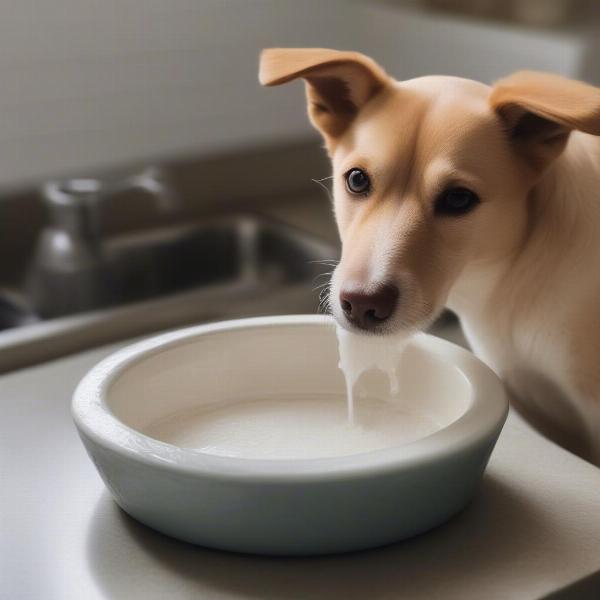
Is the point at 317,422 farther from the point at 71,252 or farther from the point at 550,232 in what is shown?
the point at 71,252

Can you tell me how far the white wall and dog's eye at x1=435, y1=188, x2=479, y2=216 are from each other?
833 millimetres

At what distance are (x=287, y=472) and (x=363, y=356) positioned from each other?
0.64ft

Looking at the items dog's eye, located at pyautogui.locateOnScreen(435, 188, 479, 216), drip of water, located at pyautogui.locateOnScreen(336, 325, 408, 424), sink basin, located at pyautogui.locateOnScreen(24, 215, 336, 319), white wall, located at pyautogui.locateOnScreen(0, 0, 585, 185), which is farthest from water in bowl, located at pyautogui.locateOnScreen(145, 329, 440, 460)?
white wall, located at pyautogui.locateOnScreen(0, 0, 585, 185)

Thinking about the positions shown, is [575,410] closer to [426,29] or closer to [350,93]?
[350,93]


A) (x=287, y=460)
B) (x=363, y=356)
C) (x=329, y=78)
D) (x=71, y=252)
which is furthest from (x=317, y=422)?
(x=71, y=252)

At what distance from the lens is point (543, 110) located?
2.38ft

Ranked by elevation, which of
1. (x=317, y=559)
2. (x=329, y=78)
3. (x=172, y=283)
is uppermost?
(x=329, y=78)

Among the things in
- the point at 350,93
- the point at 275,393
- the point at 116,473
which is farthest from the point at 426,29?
the point at 116,473

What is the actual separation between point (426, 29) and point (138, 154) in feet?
1.88

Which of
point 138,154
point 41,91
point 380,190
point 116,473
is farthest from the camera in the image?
point 138,154

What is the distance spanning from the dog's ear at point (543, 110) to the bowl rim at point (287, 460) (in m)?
0.19

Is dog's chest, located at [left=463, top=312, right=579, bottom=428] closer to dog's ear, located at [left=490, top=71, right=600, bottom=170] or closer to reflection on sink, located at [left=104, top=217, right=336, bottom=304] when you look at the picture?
dog's ear, located at [left=490, top=71, right=600, bottom=170]

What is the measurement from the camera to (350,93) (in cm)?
86

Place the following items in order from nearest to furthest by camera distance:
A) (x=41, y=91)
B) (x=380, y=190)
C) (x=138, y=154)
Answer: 1. (x=380, y=190)
2. (x=41, y=91)
3. (x=138, y=154)
